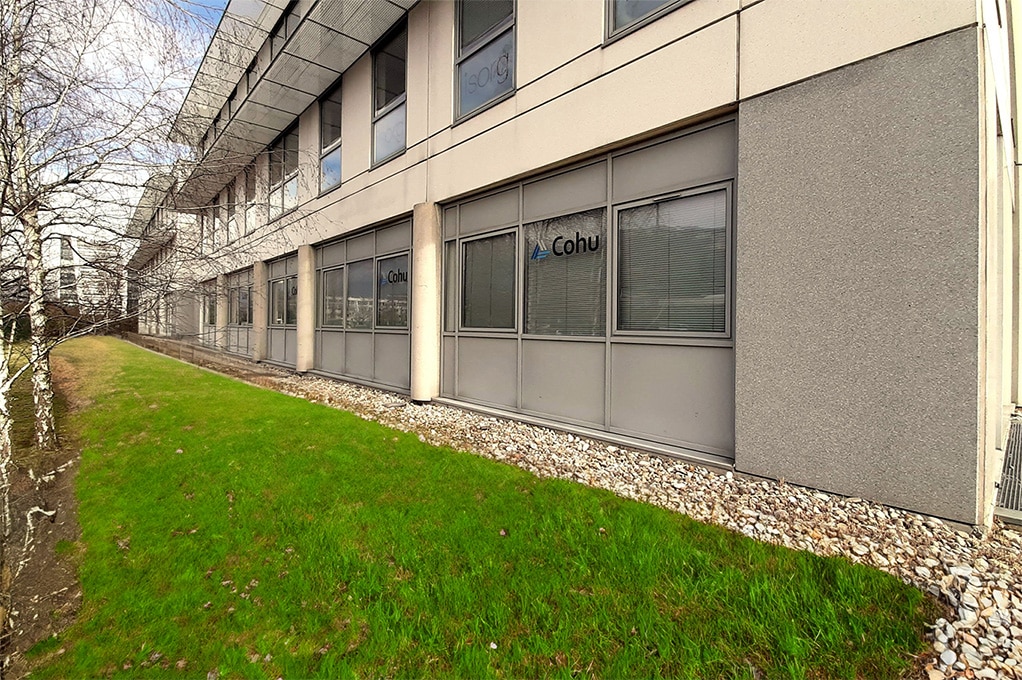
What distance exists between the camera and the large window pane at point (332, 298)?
11.5 metres

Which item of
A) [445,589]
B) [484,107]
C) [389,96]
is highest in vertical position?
[389,96]

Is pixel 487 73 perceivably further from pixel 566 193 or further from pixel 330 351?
pixel 330 351

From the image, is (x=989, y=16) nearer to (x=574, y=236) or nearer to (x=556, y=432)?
(x=574, y=236)

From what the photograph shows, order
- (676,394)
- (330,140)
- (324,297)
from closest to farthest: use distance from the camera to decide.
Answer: (676,394) < (330,140) < (324,297)

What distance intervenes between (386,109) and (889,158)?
8.65 meters

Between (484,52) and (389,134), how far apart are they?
301 cm

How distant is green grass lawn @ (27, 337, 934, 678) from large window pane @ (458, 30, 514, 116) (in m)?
5.55

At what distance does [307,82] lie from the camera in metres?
11.3

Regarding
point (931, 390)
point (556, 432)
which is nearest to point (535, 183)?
point (556, 432)

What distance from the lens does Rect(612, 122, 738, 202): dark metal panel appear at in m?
4.72

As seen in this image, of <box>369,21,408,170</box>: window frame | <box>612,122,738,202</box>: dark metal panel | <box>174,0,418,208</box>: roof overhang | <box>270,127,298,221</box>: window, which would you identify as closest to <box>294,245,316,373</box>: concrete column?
<box>270,127,298,221</box>: window

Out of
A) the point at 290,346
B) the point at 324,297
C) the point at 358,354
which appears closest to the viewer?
the point at 358,354

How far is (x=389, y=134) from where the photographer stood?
9562 millimetres

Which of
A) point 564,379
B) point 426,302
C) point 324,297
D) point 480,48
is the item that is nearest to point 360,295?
point 324,297
